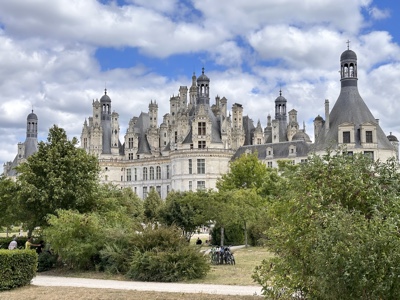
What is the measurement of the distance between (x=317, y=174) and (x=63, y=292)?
30.0 feet

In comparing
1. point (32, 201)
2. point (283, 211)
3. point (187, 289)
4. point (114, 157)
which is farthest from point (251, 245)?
point (114, 157)

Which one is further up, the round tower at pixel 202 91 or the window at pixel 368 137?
the round tower at pixel 202 91

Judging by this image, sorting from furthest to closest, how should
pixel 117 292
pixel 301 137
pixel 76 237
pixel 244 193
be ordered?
pixel 301 137
pixel 244 193
pixel 76 237
pixel 117 292

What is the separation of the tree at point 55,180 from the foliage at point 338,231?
14.4m

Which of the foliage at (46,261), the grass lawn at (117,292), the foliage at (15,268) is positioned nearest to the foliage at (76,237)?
the grass lawn at (117,292)

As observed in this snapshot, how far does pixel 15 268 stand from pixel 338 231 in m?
12.1

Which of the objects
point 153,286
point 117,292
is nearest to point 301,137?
point 153,286

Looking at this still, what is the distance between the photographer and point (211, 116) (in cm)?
6881

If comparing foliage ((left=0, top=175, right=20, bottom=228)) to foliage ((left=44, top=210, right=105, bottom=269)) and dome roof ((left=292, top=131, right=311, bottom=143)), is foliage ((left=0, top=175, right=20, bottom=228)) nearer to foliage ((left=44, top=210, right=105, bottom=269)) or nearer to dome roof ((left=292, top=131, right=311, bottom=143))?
foliage ((left=44, top=210, right=105, bottom=269))

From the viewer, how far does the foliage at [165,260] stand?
66.2 ft

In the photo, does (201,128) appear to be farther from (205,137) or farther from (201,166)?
(201,166)

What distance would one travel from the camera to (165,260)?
20.2 metres

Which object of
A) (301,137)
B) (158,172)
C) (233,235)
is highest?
(301,137)

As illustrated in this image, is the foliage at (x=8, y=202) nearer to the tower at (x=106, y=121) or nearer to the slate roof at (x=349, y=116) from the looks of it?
the slate roof at (x=349, y=116)
